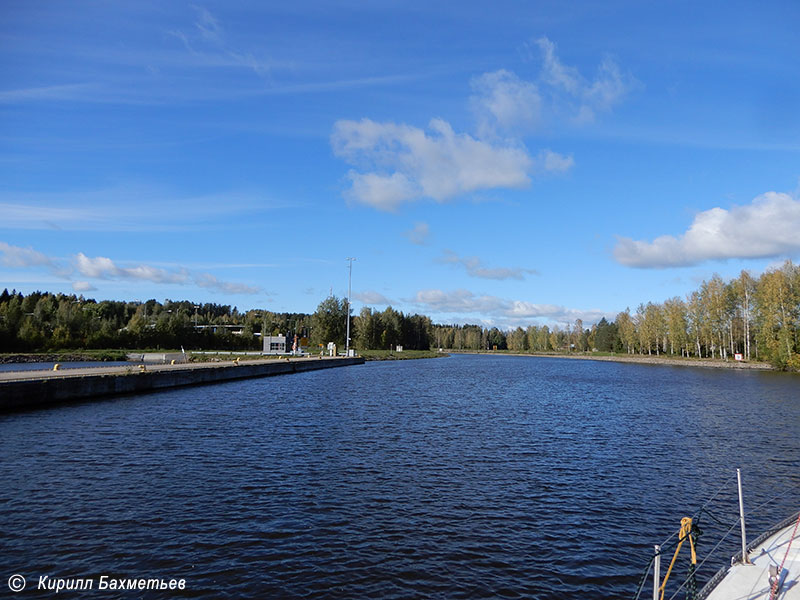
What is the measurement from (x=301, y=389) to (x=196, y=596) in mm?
37992

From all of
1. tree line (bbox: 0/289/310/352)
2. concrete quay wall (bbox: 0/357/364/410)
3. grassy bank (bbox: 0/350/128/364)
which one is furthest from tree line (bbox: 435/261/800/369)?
grassy bank (bbox: 0/350/128/364)

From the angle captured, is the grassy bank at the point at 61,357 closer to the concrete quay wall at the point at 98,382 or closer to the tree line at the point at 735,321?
the concrete quay wall at the point at 98,382

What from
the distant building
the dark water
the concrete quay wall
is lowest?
the dark water

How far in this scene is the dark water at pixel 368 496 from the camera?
1019 centimetres

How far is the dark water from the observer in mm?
10188

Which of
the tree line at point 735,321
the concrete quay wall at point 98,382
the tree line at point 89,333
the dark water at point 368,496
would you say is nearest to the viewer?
the dark water at point 368,496

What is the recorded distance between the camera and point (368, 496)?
14883 millimetres

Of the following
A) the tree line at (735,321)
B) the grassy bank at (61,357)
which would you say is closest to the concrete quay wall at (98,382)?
the grassy bank at (61,357)

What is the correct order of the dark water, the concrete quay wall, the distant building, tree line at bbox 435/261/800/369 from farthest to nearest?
the distant building, tree line at bbox 435/261/800/369, the concrete quay wall, the dark water

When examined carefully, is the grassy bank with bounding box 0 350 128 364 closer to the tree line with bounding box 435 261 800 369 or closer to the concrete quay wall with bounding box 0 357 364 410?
the concrete quay wall with bounding box 0 357 364 410

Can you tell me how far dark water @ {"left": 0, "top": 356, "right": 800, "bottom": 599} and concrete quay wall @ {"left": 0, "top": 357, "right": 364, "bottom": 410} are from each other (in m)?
2.15

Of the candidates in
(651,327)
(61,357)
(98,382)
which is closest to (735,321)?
(651,327)

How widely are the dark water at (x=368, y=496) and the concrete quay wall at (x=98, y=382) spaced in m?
2.15

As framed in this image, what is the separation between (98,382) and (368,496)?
99.6 feet
